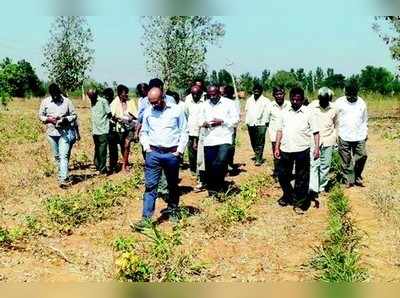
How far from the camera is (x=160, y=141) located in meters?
7.33

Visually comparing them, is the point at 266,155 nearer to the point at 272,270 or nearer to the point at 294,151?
the point at 294,151

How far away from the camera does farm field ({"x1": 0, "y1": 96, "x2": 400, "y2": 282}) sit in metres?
5.50

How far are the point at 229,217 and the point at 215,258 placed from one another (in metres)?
1.44

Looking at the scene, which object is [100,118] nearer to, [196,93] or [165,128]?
[196,93]

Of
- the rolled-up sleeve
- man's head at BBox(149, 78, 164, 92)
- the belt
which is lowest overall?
the belt

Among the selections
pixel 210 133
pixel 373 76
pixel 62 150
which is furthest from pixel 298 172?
pixel 373 76

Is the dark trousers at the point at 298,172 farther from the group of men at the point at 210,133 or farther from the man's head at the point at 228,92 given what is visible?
the man's head at the point at 228,92

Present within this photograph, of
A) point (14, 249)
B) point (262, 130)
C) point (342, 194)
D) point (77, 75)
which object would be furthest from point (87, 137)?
point (77, 75)

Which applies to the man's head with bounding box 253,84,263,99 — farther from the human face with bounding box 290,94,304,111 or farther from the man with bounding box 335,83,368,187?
the human face with bounding box 290,94,304,111

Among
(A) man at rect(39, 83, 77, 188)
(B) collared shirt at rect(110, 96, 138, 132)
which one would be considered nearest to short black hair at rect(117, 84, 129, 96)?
(B) collared shirt at rect(110, 96, 138, 132)

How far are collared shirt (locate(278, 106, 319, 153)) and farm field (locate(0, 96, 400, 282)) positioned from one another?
908 mm

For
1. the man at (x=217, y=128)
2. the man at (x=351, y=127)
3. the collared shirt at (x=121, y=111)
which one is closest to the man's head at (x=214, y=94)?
the man at (x=217, y=128)

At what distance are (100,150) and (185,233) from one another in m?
4.70

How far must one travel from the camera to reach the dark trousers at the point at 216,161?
8783mm
